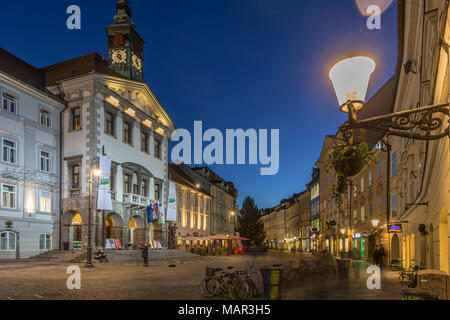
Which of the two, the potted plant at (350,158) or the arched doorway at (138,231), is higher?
the potted plant at (350,158)

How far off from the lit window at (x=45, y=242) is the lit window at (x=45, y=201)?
181cm

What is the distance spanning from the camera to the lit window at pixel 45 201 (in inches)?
1155

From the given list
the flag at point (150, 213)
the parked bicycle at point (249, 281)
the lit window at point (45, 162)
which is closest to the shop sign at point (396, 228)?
the parked bicycle at point (249, 281)

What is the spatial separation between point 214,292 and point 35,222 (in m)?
20.8

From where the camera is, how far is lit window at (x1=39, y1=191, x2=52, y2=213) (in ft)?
96.2

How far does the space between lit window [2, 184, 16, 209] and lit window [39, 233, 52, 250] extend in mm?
3485

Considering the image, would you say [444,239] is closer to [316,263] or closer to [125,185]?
[316,263]

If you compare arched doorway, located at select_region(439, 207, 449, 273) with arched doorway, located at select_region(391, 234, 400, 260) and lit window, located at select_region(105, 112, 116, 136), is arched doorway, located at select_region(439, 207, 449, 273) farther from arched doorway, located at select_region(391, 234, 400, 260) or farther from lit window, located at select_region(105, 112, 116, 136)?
lit window, located at select_region(105, 112, 116, 136)

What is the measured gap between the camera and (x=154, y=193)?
41656 mm

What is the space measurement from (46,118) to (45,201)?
627cm

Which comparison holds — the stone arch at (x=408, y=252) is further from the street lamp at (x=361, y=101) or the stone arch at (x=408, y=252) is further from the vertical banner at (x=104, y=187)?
the vertical banner at (x=104, y=187)

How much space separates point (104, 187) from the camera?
3014 cm

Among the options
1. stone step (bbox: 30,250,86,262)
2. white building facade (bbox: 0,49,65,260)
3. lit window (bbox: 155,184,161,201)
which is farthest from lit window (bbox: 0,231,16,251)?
lit window (bbox: 155,184,161,201)

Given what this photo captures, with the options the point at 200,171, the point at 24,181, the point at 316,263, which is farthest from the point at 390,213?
the point at 200,171
